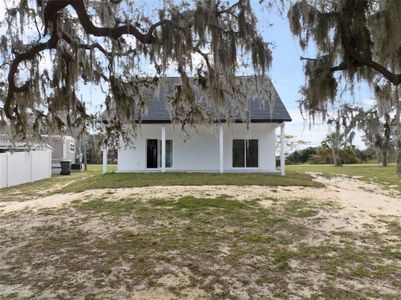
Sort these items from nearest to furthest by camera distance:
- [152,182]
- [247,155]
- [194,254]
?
[194,254] < [152,182] < [247,155]

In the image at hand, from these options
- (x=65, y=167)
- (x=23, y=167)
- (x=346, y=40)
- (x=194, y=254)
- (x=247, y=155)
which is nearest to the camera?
(x=346, y=40)

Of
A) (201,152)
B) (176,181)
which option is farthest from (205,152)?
(176,181)

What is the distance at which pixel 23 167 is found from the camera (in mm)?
20906

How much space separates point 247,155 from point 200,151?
2.26 meters

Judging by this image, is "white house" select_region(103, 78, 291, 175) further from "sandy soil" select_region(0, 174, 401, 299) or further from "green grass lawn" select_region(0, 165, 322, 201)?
"sandy soil" select_region(0, 174, 401, 299)

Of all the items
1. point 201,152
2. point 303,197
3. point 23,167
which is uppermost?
point 201,152

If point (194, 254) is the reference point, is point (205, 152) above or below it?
above

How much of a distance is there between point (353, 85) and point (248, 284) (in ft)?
9.76

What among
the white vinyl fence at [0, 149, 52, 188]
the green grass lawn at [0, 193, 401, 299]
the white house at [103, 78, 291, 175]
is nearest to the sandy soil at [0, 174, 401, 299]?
the green grass lawn at [0, 193, 401, 299]

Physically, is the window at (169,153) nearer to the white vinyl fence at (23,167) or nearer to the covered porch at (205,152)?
the covered porch at (205,152)

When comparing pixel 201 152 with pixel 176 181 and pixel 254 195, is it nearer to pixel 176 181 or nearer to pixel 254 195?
pixel 176 181

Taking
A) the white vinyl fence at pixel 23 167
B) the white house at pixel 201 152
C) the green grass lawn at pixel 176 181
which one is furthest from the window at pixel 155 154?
the white vinyl fence at pixel 23 167

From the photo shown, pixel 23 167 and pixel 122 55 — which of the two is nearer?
pixel 122 55

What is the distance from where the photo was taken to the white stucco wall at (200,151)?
66.3ft
